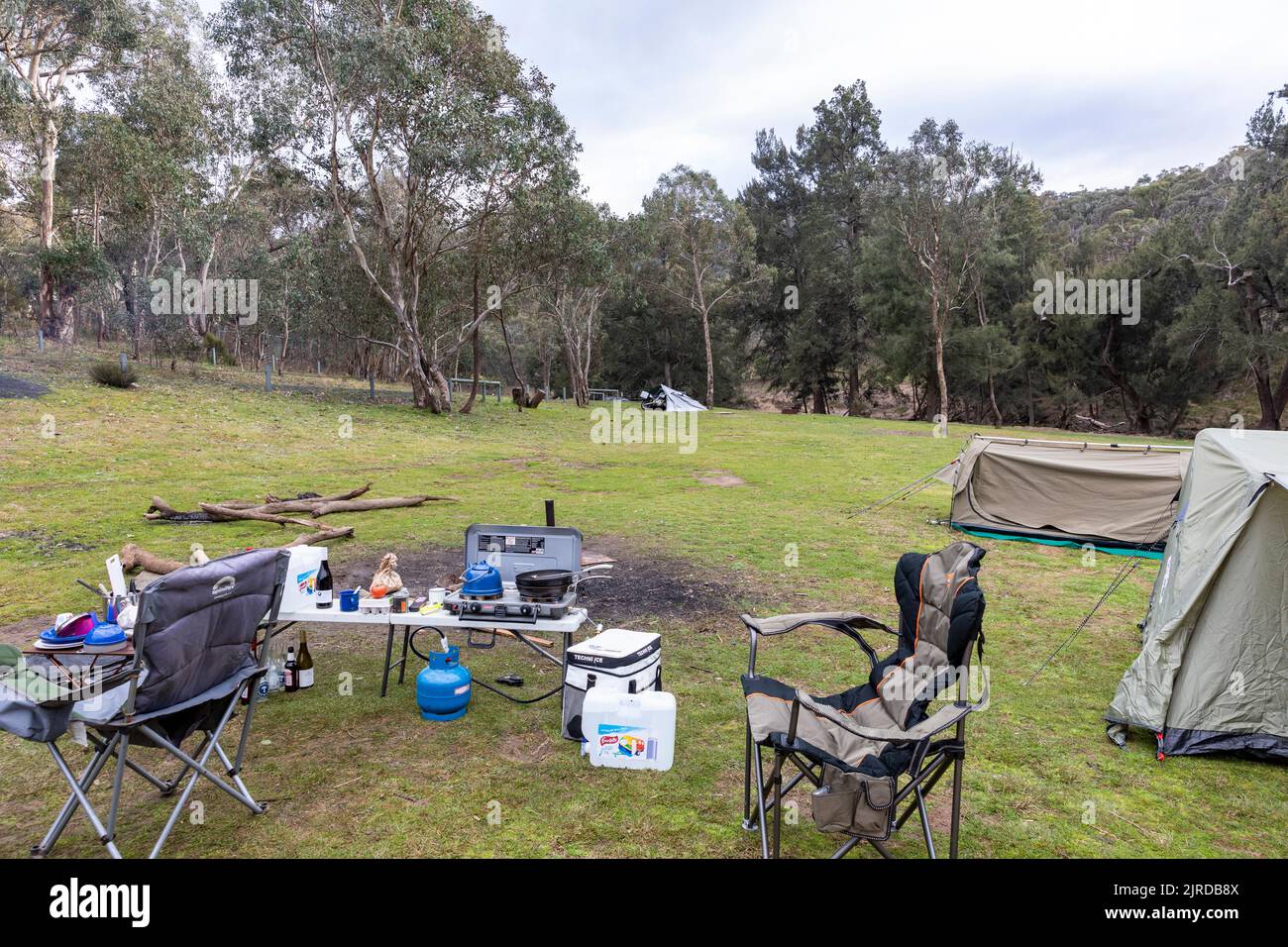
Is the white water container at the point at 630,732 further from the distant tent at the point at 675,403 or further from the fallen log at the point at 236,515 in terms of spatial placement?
the distant tent at the point at 675,403

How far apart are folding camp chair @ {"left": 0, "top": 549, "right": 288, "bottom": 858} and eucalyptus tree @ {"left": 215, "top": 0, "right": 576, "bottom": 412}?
21.0m

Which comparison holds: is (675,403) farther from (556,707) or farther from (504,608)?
(504,608)

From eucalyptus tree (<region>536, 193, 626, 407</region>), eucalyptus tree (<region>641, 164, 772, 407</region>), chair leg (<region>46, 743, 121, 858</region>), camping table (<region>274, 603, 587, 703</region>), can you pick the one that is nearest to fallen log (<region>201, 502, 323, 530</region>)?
camping table (<region>274, 603, 587, 703</region>)

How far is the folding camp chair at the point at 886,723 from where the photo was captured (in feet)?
9.54

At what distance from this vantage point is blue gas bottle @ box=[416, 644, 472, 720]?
439cm

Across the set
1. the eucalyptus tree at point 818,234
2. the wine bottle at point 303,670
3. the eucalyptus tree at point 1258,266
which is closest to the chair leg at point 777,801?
the wine bottle at point 303,670

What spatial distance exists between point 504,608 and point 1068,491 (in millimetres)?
8915

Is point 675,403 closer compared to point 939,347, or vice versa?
point 675,403

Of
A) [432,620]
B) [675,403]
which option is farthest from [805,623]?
[675,403]

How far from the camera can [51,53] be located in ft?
82.1

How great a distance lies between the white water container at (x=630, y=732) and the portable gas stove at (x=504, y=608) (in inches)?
21.8

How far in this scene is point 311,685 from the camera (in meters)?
4.87

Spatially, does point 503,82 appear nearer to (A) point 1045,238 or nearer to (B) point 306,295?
(B) point 306,295

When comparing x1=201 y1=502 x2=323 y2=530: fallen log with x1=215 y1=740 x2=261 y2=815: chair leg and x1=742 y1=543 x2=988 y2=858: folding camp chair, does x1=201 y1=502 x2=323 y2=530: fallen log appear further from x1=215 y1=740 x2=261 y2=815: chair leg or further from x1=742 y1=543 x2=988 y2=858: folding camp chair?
x1=742 y1=543 x2=988 y2=858: folding camp chair
